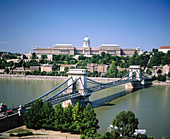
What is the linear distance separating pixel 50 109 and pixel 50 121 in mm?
483

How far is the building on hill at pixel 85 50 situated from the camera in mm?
59594

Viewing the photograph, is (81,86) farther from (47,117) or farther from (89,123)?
(89,123)

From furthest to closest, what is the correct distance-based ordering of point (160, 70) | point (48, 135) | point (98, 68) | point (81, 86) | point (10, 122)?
1. point (98, 68)
2. point (160, 70)
3. point (81, 86)
4. point (10, 122)
5. point (48, 135)

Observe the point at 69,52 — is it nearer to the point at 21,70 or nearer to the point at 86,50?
the point at 86,50

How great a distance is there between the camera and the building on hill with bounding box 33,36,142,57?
59594 millimetres

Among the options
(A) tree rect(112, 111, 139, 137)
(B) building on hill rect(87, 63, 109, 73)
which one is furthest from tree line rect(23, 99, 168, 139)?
(B) building on hill rect(87, 63, 109, 73)

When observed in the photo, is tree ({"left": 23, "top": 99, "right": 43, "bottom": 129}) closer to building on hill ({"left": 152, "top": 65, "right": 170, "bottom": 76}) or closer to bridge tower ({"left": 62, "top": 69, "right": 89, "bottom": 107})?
bridge tower ({"left": 62, "top": 69, "right": 89, "bottom": 107})

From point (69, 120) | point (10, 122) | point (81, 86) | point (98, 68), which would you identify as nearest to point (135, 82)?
point (98, 68)

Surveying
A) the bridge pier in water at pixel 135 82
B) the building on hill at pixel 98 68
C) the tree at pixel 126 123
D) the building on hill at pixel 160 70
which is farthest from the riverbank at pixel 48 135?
the building on hill at pixel 98 68

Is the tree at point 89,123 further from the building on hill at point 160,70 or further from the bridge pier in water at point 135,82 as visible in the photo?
the building on hill at point 160,70

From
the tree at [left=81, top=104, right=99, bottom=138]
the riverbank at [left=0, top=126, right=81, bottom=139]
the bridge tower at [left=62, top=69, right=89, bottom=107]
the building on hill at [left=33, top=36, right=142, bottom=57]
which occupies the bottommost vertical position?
the riverbank at [left=0, top=126, right=81, bottom=139]

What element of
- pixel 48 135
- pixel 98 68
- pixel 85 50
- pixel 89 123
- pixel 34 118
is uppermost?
pixel 85 50

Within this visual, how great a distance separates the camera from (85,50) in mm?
59781

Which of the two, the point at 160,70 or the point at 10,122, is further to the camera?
the point at 160,70
